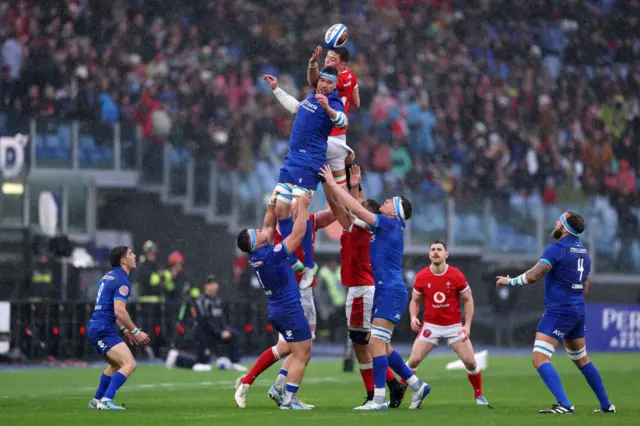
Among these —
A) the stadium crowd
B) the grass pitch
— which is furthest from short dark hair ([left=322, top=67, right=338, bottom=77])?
the stadium crowd

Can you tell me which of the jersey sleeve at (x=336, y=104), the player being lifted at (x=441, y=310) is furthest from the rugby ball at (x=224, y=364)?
the jersey sleeve at (x=336, y=104)

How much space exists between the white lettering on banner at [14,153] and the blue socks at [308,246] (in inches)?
479

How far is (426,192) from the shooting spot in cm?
2870

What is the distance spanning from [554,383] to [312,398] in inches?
160

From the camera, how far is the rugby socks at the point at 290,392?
12.8 meters

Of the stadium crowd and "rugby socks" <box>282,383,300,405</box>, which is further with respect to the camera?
Result: the stadium crowd

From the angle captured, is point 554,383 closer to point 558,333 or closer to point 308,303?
point 558,333

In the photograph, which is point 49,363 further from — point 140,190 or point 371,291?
point 371,291

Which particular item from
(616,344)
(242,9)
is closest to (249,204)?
(242,9)

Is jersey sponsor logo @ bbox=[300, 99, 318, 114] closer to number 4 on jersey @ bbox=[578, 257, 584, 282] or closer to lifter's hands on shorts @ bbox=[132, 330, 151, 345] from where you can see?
lifter's hands on shorts @ bbox=[132, 330, 151, 345]

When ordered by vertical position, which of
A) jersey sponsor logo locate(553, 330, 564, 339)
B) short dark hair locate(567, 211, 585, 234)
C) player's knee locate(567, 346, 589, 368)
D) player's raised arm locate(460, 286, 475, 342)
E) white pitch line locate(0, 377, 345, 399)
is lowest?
white pitch line locate(0, 377, 345, 399)

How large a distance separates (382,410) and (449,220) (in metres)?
15.7

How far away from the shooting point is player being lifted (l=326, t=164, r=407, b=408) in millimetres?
13844

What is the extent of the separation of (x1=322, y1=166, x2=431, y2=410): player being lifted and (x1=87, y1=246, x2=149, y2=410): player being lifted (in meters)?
2.50
